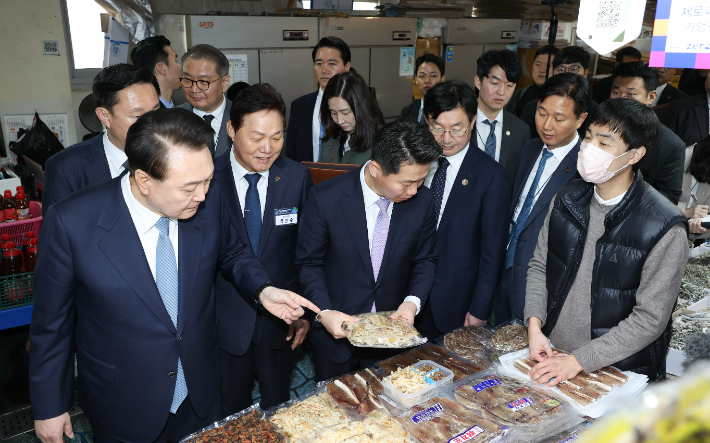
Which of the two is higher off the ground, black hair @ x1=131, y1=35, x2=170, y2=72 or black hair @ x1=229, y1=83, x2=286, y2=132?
black hair @ x1=131, y1=35, x2=170, y2=72

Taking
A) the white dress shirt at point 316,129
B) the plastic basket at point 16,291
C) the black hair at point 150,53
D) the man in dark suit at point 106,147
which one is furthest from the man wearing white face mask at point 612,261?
the black hair at point 150,53

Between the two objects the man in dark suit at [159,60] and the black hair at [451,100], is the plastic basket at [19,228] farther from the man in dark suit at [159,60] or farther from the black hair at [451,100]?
the black hair at [451,100]

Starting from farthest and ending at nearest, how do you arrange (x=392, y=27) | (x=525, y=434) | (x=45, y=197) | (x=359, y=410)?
(x=392, y=27) < (x=45, y=197) < (x=359, y=410) < (x=525, y=434)

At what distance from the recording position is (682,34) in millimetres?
2193

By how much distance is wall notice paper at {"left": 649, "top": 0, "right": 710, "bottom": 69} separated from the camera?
6.99ft

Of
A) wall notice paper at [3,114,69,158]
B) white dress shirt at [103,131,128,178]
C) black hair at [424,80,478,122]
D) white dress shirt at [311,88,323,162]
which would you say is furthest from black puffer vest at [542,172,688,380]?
wall notice paper at [3,114,69,158]

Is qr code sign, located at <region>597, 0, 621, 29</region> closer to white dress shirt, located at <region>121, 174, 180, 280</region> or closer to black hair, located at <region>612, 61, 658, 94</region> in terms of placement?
black hair, located at <region>612, 61, 658, 94</region>

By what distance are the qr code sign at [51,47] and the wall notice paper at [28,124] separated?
599 millimetres

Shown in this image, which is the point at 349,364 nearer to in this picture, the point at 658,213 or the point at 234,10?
the point at 658,213

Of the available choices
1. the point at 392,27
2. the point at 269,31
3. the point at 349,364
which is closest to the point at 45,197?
the point at 349,364

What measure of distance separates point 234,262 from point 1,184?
7.63 feet

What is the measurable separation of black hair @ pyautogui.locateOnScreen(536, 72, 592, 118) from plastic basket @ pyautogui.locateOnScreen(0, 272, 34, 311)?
3251mm

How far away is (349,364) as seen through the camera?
2.53 m

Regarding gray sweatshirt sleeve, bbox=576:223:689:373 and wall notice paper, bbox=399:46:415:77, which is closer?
gray sweatshirt sleeve, bbox=576:223:689:373
